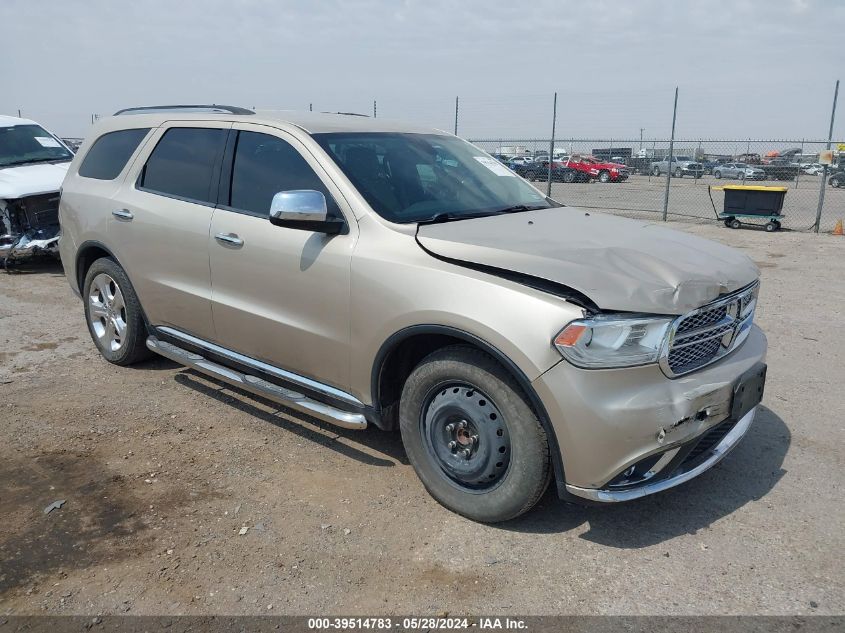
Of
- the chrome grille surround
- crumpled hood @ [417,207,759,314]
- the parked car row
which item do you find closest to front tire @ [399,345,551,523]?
crumpled hood @ [417,207,759,314]

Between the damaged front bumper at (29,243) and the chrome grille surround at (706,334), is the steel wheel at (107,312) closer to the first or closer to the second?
the chrome grille surround at (706,334)

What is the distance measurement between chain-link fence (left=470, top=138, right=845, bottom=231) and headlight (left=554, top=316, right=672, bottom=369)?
44.6 ft

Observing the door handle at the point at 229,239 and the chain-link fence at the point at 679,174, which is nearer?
the door handle at the point at 229,239

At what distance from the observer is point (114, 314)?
207 inches

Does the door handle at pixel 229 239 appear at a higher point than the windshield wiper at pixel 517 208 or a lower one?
lower

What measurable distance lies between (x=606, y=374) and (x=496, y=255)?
715 millimetres

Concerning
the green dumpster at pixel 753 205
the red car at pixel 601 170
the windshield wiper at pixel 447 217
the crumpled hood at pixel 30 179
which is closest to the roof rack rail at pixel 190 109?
the windshield wiper at pixel 447 217

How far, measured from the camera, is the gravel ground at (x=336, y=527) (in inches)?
111

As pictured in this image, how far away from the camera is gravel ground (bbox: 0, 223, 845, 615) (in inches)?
111

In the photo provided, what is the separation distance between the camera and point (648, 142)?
17.5 m

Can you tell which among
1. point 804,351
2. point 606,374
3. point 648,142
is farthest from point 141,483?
point 648,142

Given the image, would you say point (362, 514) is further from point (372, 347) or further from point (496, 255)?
point (496, 255)

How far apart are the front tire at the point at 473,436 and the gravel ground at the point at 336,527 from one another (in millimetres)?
161

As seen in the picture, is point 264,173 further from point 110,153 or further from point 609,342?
point 609,342
